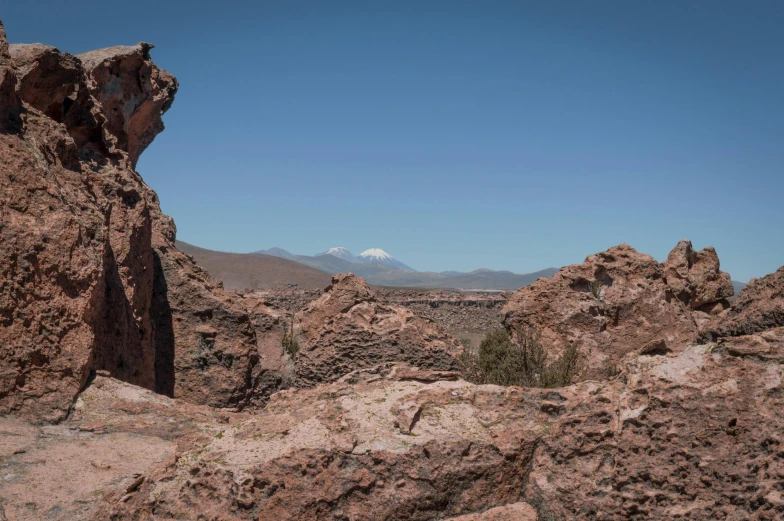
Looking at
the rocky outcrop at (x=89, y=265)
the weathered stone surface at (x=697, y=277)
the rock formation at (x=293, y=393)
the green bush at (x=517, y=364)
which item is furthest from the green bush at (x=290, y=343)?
the weathered stone surface at (x=697, y=277)

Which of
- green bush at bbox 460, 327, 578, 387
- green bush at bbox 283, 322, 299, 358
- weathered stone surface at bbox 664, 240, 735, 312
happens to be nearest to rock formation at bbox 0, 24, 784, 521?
green bush at bbox 283, 322, 299, 358

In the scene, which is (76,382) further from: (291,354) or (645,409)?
(645,409)

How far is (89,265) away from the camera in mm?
6066

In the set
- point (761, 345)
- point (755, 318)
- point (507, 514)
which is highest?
point (755, 318)

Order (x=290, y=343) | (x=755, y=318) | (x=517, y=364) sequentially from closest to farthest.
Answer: (x=755, y=318), (x=517, y=364), (x=290, y=343)

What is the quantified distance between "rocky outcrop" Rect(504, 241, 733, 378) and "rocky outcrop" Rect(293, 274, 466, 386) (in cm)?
265

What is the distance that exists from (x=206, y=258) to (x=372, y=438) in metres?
119

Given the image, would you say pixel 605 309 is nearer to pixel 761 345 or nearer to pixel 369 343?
pixel 369 343

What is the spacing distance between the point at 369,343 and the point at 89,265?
311cm

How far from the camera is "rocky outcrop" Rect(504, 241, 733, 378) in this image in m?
9.95

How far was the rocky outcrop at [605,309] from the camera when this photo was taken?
9953 millimetres

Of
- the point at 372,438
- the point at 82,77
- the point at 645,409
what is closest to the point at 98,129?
the point at 82,77

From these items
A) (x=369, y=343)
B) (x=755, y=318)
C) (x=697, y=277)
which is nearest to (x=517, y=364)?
(x=369, y=343)

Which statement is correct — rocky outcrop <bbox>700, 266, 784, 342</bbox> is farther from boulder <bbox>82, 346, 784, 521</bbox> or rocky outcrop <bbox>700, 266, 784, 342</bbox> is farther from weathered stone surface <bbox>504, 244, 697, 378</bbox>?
weathered stone surface <bbox>504, 244, 697, 378</bbox>
